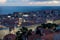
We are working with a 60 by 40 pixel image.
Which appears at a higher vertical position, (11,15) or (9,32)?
(11,15)

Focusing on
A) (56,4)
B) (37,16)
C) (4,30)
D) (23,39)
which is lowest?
(23,39)

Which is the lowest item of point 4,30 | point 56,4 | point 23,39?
point 23,39

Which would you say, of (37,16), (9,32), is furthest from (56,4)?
(9,32)

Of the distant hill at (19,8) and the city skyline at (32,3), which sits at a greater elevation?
the city skyline at (32,3)

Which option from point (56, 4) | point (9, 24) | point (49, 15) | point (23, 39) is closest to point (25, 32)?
point (23, 39)

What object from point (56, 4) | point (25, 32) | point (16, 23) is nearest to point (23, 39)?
point (25, 32)

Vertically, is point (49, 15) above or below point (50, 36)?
above

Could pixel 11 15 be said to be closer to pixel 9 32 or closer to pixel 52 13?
pixel 9 32

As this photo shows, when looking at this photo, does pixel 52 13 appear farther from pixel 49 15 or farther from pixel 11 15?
pixel 11 15

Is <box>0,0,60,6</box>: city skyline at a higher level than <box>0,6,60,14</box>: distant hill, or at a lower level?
higher
